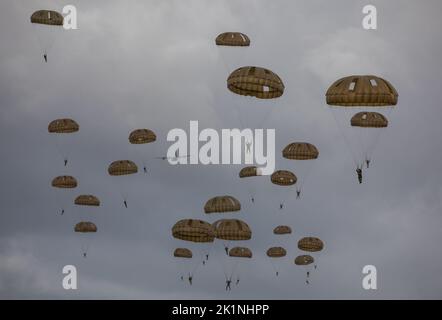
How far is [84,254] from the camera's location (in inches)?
3612

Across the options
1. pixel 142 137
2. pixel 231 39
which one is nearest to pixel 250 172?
pixel 142 137

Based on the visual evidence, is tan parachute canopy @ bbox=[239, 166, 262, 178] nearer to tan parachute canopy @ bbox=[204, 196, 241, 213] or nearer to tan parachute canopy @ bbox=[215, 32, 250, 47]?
tan parachute canopy @ bbox=[204, 196, 241, 213]

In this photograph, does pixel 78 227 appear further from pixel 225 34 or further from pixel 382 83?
pixel 382 83

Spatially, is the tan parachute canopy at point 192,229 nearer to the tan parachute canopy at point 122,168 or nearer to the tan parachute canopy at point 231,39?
the tan parachute canopy at point 231,39

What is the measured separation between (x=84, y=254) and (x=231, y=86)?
35.3m

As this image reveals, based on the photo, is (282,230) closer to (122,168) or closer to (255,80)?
(122,168)

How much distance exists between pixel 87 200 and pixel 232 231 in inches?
1216

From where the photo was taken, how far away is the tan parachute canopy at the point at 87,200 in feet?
312

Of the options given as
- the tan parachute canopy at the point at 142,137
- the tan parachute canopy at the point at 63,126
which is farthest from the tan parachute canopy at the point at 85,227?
the tan parachute canopy at the point at 63,126

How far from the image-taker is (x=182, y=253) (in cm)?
9650

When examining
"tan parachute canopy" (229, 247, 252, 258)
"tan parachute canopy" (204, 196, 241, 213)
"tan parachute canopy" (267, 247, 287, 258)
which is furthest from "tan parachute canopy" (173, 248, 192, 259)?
"tan parachute canopy" (204, 196, 241, 213)

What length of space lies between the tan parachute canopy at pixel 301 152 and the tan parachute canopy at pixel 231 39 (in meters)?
14.6

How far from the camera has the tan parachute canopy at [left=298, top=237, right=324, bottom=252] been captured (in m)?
92.8

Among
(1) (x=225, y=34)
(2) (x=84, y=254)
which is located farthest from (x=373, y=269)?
(2) (x=84, y=254)
